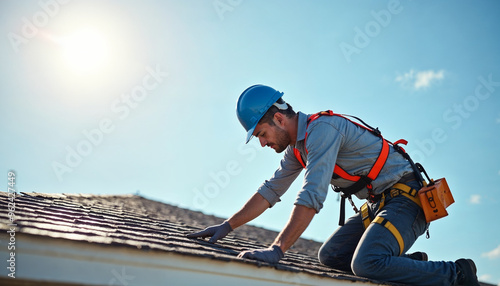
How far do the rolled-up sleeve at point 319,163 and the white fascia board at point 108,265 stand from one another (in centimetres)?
88

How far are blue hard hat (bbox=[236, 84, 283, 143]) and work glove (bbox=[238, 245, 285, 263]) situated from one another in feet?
3.85

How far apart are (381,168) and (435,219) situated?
24.5 inches

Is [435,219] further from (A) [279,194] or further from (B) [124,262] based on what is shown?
(B) [124,262]

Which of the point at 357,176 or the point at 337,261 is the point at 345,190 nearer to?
the point at 357,176

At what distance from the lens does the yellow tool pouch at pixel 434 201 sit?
3338 millimetres

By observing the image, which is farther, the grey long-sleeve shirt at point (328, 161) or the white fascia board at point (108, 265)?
the grey long-sleeve shirt at point (328, 161)

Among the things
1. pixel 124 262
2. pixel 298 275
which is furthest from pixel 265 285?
pixel 124 262

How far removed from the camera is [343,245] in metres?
4.12

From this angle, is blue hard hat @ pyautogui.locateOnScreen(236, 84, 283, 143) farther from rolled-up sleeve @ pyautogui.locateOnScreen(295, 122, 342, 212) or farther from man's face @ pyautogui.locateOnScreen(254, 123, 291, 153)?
rolled-up sleeve @ pyautogui.locateOnScreen(295, 122, 342, 212)

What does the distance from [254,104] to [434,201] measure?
1.80 m

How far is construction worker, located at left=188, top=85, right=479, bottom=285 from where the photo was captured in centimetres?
318

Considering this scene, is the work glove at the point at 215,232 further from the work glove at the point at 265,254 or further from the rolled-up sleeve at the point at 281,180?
the work glove at the point at 265,254

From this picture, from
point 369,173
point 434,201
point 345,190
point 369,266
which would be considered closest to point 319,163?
point 369,173

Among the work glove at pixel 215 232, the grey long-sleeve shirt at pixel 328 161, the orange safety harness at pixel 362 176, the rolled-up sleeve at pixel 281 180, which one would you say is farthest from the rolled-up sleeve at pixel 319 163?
the work glove at pixel 215 232
